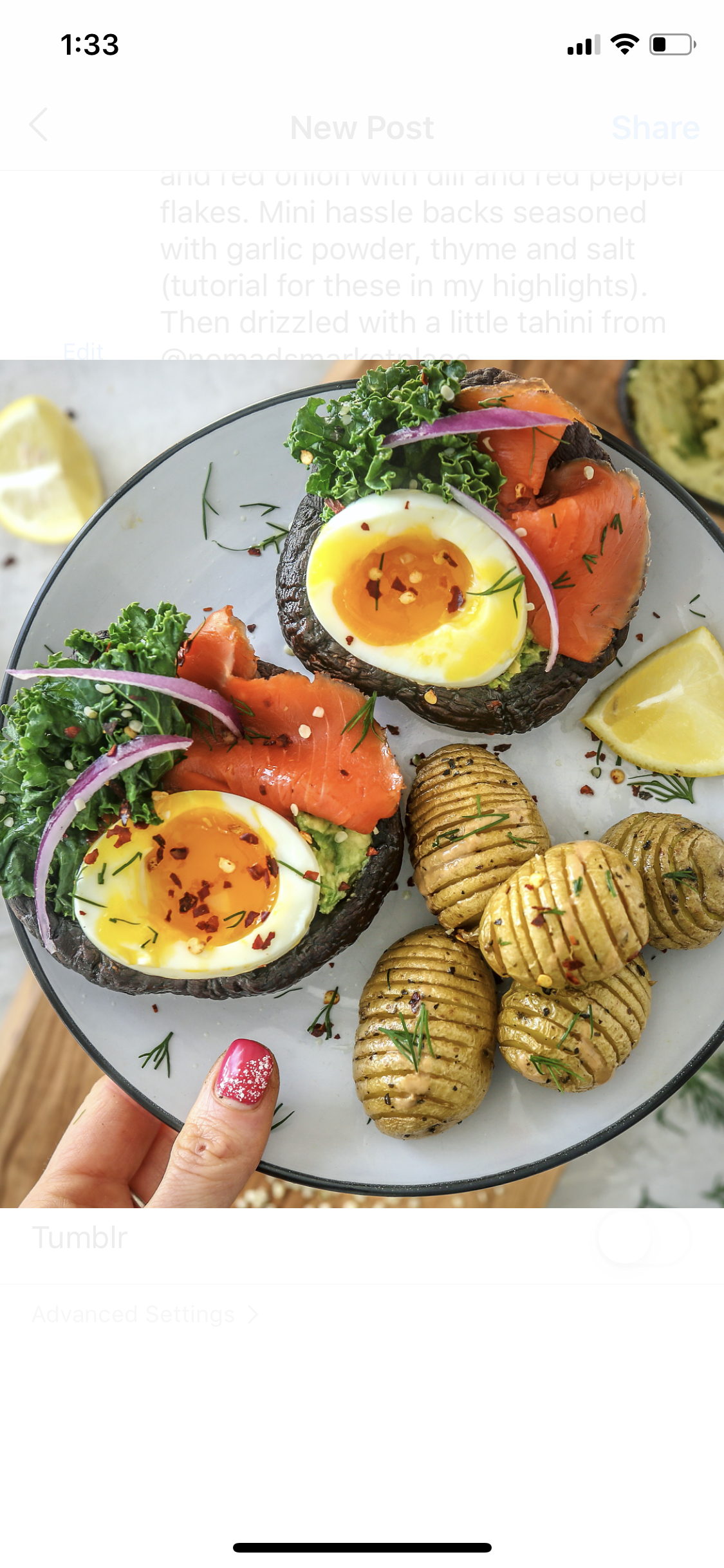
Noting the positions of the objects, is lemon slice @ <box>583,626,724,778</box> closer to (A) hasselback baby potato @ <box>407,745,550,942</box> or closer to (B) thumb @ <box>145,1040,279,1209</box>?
(A) hasselback baby potato @ <box>407,745,550,942</box>

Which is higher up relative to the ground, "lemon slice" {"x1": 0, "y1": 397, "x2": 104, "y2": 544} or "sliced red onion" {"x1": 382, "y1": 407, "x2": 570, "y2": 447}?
"sliced red onion" {"x1": 382, "y1": 407, "x2": 570, "y2": 447}

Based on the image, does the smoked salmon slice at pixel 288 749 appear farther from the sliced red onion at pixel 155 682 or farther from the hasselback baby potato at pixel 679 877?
the hasselback baby potato at pixel 679 877

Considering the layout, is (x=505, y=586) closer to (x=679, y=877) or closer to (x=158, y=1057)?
(x=679, y=877)

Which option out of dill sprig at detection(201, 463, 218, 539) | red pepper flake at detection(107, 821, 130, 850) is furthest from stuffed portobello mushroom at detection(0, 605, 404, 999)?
dill sprig at detection(201, 463, 218, 539)
